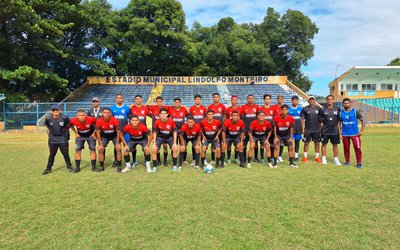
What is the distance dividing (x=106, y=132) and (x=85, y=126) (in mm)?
600

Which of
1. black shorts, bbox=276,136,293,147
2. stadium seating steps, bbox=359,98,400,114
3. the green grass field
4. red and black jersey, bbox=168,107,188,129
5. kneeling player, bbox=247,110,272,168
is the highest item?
stadium seating steps, bbox=359,98,400,114

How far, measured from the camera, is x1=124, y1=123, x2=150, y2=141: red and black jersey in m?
7.17

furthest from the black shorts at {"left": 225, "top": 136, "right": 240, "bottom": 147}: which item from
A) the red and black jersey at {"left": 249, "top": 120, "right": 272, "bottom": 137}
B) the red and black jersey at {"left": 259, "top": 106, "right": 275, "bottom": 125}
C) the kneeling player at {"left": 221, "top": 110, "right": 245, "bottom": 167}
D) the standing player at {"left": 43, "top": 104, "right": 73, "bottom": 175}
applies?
the standing player at {"left": 43, "top": 104, "right": 73, "bottom": 175}

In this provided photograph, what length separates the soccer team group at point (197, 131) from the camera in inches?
279

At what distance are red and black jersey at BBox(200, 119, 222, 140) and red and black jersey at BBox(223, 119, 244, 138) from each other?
239 millimetres

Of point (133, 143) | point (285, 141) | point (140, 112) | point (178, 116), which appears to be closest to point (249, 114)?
point (285, 141)

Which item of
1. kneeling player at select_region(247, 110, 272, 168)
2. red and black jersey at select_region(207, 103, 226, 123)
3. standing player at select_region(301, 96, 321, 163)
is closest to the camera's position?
kneeling player at select_region(247, 110, 272, 168)

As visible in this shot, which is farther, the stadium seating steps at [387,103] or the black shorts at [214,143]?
the stadium seating steps at [387,103]

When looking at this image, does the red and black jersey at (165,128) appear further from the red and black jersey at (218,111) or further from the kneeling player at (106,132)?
the red and black jersey at (218,111)

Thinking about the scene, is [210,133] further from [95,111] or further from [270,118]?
[95,111]

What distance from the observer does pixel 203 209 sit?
423 cm

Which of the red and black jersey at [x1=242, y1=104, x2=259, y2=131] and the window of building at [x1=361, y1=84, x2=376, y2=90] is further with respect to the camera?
the window of building at [x1=361, y1=84, x2=376, y2=90]

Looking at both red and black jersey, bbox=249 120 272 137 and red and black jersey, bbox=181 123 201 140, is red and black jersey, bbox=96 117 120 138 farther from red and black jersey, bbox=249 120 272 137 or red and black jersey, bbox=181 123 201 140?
red and black jersey, bbox=249 120 272 137

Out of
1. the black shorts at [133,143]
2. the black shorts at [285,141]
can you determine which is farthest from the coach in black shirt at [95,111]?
the black shorts at [285,141]
